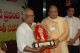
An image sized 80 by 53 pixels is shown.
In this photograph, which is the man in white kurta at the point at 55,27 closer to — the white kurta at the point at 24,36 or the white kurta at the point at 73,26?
the white kurta at the point at 24,36

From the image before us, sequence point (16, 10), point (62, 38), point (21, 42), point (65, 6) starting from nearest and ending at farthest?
point (21, 42) < point (62, 38) < point (16, 10) < point (65, 6)

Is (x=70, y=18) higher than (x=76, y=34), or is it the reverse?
(x=70, y=18)

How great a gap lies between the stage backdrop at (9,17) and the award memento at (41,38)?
258cm

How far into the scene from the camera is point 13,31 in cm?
578

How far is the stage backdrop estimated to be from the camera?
546cm

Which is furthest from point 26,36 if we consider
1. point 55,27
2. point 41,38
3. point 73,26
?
point 73,26

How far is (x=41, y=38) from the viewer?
2.92 meters

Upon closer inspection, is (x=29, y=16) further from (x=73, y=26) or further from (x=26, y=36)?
(x=73, y=26)

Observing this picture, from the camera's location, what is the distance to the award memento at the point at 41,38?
9.27ft

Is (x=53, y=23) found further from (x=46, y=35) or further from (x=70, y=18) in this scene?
(x=70, y=18)

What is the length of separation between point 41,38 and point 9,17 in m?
2.84

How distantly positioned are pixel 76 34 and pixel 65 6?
2.28 meters

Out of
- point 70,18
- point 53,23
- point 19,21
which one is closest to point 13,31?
point 19,21

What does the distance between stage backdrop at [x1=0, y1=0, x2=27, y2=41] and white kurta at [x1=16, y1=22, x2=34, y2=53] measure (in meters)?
2.59
